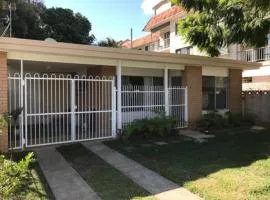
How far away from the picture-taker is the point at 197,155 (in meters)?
8.20

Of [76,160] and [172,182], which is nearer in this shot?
[172,182]

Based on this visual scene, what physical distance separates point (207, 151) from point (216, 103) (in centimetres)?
576

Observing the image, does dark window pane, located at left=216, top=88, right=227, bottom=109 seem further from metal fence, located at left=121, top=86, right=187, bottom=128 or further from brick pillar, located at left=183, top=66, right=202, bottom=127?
metal fence, located at left=121, top=86, right=187, bottom=128

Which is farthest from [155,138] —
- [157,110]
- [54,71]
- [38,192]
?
[54,71]

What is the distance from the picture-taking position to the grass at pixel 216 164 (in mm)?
5574

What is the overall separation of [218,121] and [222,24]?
4038 millimetres

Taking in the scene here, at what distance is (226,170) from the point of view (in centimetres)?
672

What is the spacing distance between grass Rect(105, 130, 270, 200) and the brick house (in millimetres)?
1624

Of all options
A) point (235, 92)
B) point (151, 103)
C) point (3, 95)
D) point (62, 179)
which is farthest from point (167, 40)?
point (62, 179)

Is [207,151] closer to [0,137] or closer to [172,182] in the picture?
[172,182]

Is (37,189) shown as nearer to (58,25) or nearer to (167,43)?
(167,43)

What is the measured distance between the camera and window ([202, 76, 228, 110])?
1364 centimetres

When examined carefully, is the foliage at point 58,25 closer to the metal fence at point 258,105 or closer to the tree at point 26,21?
the tree at point 26,21

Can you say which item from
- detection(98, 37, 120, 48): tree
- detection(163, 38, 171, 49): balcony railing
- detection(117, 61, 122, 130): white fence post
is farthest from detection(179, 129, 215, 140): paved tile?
detection(98, 37, 120, 48): tree
